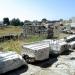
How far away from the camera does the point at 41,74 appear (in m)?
5.45

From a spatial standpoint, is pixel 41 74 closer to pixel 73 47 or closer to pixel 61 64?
pixel 61 64

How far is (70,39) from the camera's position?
1103 centimetres

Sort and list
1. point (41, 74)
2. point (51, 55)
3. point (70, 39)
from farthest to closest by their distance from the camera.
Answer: point (70, 39) → point (51, 55) → point (41, 74)

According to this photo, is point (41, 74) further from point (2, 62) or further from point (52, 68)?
point (2, 62)

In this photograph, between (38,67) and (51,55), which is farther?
(51,55)

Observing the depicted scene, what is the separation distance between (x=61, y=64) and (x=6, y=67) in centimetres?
250

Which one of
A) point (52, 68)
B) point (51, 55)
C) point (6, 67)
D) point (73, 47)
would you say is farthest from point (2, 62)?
point (73, 47)

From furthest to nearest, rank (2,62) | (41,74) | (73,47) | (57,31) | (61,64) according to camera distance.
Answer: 1. (57,31)
2. (73,47)
3. (61,64)
4. (41,74)
5. (2,62)

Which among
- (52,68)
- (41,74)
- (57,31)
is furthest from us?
(57,31)

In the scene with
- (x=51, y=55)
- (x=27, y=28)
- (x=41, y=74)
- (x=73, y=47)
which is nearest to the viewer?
(x=41, y=74)

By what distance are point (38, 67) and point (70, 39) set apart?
553cm

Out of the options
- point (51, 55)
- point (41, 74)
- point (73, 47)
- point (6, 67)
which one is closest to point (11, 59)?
point (6, 67)

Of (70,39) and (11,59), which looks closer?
(11,59)

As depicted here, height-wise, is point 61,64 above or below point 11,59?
below
